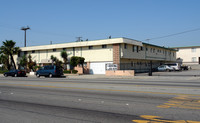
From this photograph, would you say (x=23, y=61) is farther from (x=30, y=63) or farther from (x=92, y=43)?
Answer: (x=92, y=43)

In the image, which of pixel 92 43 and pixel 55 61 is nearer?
pixel 92 43

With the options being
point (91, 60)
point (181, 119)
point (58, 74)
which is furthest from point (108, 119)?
point (91, 60)

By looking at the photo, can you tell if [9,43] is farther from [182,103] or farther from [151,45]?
[182,103]

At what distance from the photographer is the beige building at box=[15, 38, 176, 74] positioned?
118 ft

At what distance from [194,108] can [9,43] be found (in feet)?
158

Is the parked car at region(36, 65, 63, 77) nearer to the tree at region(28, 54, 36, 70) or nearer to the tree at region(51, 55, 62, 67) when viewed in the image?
the tree at region(51, 55, 62, 67)

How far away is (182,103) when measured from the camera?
8.35 metres

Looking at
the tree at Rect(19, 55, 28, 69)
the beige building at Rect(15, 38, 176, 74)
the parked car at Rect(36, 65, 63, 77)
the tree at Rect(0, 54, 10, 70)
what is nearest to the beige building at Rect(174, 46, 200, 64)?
the beige building at Rect(15, 38, 176, 74)

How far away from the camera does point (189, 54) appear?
68438mm

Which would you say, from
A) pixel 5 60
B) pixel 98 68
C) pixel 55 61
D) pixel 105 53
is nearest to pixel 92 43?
pixel 105 53

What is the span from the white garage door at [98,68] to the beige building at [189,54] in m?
39.7

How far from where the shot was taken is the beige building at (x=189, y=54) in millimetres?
66713

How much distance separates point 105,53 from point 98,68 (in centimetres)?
318

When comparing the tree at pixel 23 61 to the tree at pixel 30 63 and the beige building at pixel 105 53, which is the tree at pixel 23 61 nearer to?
the tree at pixel 30 63
